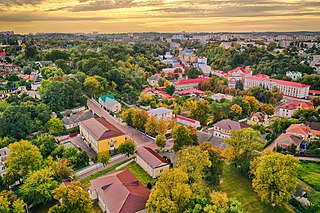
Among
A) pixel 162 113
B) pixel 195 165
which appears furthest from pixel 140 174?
pixel 162 113

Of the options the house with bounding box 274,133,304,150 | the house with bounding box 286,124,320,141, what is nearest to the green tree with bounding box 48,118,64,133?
the house with bounding box 274,133,304,150

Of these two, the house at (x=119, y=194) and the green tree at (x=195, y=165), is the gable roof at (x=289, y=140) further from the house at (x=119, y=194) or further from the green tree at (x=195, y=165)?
the house at (x=119, y=194)

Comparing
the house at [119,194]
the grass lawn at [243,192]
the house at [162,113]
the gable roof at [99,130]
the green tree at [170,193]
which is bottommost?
the grass lawn at [243,192]

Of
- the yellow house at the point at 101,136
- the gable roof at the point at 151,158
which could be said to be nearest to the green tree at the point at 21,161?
the yellow house at the point at 101,136

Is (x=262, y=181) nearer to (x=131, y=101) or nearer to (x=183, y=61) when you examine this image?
(x=131, y=101)

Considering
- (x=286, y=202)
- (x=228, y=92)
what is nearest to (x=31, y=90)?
(x=228, y=92)

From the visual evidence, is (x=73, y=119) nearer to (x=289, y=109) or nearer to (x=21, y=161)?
(x=21, y=161)

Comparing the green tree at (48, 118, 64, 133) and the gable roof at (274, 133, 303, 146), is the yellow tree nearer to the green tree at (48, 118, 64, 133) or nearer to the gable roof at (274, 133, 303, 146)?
the green tree at (48, 118, 64, 133)
